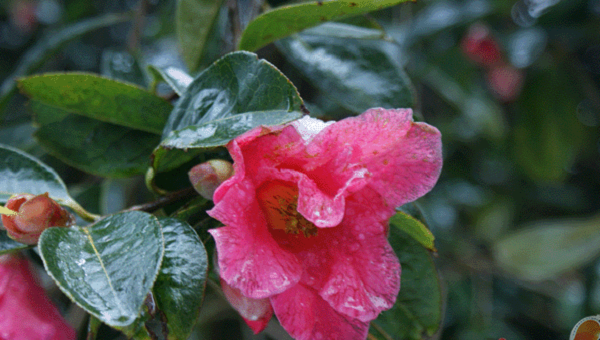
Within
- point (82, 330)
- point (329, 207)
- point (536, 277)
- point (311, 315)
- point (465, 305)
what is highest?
point (329, 207)

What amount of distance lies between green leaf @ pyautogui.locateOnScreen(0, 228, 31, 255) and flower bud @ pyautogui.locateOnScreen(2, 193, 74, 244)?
0.9 inches

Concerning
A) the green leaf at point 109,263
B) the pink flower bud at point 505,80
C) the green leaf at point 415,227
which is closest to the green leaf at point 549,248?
the pink flower bud at point 505,80

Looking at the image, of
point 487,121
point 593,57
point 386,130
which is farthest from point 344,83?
point 593,57

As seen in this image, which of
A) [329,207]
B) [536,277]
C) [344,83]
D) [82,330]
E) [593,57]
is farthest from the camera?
[593,57]

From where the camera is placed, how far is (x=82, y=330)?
3.27ft

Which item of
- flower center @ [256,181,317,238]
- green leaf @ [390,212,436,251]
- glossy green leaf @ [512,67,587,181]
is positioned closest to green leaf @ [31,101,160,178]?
flower center @ [256,181,317,238]

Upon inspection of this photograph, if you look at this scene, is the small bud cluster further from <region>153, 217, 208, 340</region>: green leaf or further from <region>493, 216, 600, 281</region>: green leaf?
<region>153, 217, 208, 340</region>: green leaf

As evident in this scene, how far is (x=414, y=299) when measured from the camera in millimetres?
650

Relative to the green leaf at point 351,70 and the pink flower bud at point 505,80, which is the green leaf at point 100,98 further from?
the pink flower bud at point 505,80

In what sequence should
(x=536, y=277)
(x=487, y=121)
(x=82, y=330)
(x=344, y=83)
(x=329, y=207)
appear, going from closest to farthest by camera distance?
(x=329, y=207)
(x=344, y=83)
(x=82, y=330)
(x=536, y=277)
(x=487, y=121)

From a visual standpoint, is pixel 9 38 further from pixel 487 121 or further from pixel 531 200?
pixel 531 200

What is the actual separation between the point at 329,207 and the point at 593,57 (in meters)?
1.83

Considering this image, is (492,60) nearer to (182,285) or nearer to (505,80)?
(505,80)

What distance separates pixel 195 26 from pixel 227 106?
1.41 ft
